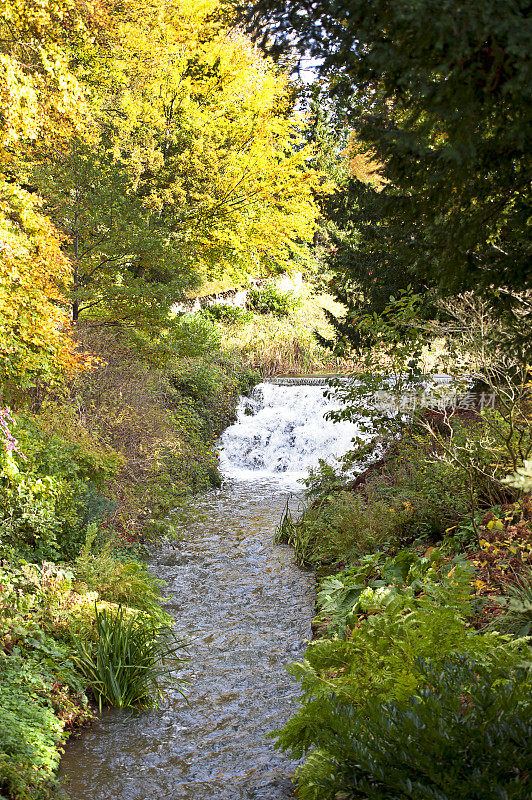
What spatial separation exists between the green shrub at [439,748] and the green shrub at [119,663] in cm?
Answer: 213

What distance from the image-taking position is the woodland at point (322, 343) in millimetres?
2350

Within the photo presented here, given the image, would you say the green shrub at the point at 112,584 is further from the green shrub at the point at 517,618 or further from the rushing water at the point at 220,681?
the green shrub at the point at 517,618

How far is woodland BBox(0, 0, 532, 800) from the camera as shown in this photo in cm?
235

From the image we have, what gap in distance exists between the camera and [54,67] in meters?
7.56

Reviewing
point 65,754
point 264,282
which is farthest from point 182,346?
point 264,282

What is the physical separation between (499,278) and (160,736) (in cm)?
336

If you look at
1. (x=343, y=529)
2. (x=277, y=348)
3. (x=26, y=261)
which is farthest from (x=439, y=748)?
(x=277, y=348)

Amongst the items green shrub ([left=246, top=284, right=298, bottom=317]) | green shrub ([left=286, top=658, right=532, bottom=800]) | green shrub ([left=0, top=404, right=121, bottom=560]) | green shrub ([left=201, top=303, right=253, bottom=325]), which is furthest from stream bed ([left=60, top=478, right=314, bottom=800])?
green shrub ([left=246, top=284, right=298, bottom=317])

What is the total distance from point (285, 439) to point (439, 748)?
37.2 feet

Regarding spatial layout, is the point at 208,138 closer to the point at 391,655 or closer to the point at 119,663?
the point at 119,663

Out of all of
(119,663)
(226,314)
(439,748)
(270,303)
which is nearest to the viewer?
(439,748)

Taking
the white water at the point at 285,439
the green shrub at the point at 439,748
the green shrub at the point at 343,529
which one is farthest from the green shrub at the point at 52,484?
the white water at the point at 285,439

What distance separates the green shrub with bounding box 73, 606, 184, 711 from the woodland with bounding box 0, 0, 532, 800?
0.06 feet

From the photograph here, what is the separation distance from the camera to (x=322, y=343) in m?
10.7
